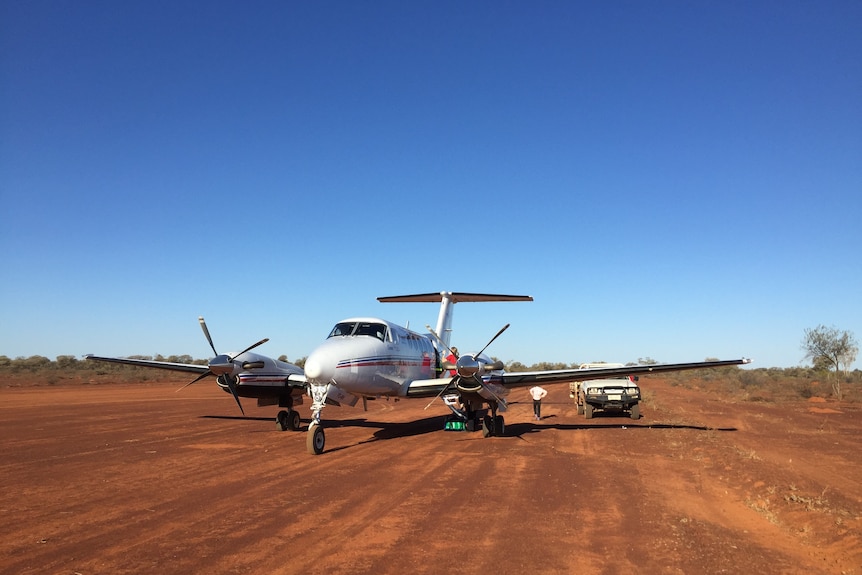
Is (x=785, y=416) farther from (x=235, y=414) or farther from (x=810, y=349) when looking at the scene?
(x=810, y=349)

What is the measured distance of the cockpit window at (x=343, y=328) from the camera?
1616 centimetres

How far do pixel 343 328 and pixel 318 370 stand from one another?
2.66m

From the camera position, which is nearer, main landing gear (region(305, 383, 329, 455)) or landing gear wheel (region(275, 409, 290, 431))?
main landing gear (region(305, 383, 329, 455))

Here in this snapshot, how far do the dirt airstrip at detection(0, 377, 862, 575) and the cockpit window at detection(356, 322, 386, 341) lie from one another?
3328 millimetres

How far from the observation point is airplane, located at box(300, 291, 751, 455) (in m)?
14.2

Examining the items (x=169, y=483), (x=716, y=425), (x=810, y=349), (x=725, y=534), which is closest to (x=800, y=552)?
(x=725, y=534)

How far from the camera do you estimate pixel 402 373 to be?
17469 mm

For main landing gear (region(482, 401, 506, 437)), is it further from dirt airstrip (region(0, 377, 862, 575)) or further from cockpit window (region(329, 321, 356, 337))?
cockpit window (region(329, 321, 356, 337))

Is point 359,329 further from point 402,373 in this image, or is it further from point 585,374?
point 585,374

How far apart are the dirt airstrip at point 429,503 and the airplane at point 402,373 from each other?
1.39 meters

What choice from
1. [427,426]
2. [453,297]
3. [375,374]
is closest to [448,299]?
[453,297]

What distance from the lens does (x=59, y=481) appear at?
9.84 meters

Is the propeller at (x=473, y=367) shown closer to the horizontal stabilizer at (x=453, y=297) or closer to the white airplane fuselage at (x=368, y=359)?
the white airplane fuselage at (x=368, y=359)

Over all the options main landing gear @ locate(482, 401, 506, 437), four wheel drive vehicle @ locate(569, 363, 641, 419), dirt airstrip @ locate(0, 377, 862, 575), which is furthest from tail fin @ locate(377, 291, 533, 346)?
dirt airstrip @ locate(0, 377, 862, 575)
